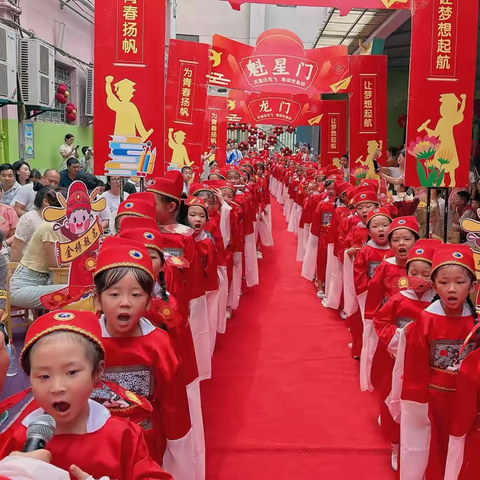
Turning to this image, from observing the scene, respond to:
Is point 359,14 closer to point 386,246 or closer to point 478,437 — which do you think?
point 386,246

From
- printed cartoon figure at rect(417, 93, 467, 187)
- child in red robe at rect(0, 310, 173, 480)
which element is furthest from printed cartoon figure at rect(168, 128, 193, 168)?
child in red robe at rect(0, 310, 173, 480)

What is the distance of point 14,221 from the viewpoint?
6160mm

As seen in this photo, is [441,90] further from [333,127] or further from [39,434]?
[333,127]

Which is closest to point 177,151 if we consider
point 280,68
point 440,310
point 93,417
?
point 280,68

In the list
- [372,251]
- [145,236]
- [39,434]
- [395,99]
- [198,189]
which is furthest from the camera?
[395,99]

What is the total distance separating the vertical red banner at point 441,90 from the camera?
448 cm

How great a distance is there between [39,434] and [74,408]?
0.76 feet

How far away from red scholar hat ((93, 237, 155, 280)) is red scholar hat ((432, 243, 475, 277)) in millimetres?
1374

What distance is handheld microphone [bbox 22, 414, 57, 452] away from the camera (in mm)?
1337

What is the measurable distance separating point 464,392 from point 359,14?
9.48 metres

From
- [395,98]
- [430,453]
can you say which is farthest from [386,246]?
[395,98]

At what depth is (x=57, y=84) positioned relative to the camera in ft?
38.4

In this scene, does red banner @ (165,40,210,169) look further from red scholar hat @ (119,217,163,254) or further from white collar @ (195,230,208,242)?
red scholar hat @ (119,217,163,254)

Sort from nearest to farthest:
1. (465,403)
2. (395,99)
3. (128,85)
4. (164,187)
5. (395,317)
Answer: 1. (465,403)
2. (395,317)
3. (164,187)
4. (128,85)
5. (395,99)
